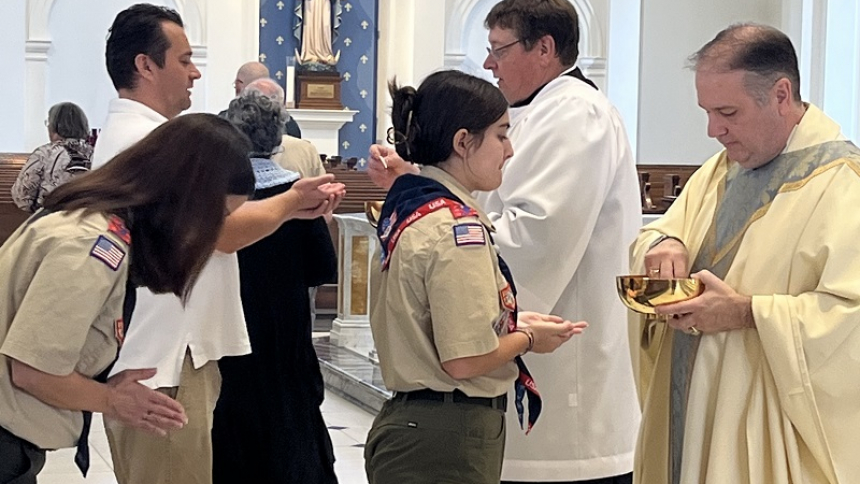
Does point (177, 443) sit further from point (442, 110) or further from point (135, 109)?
point (442, 110)

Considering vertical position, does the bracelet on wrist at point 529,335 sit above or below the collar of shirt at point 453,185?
below

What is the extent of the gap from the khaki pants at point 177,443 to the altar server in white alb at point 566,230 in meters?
0.82

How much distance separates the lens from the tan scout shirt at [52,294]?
227 centimetres

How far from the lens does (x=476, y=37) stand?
17.7 metres

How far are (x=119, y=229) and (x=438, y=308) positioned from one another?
66 cm

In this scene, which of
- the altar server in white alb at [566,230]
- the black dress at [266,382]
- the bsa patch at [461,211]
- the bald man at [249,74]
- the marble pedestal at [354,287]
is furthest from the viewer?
the marble pedestal at [354,287]

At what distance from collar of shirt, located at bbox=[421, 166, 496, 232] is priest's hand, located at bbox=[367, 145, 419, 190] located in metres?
0.25

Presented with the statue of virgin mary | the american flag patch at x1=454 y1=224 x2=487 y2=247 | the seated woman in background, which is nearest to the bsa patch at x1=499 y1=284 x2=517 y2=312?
the american flag patch at x1=454 y1=224 x2=487 y2=247

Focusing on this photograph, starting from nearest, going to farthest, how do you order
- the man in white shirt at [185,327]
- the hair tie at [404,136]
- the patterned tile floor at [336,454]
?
the hair tie at [404,136], the man in white shirt at [185,327], the patterned tile floor at [336,454]

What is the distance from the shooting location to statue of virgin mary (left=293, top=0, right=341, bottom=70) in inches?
661

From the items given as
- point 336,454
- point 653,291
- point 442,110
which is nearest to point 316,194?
point 442,110

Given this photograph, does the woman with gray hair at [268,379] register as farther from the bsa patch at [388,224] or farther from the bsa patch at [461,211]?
the bsa patch at [461,211]

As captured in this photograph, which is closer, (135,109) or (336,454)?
(135,109)

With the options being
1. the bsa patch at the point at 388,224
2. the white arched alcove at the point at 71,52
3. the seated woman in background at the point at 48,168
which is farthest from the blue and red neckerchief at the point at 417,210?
the white arched alcove at the point at 71,52
